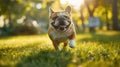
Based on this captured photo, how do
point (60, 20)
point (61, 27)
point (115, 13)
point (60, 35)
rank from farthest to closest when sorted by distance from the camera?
point (115, 13)
point (60, 35)
point (61, 27)
point (60, 20)

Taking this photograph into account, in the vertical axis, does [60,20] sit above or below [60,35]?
above

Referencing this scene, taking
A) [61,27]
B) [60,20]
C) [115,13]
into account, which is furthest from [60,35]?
[115,13]

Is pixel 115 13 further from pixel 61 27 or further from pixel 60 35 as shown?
pixel 61 27

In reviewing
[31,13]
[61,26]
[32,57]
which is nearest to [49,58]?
[32,57]

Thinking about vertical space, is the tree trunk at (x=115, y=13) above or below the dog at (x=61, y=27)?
below

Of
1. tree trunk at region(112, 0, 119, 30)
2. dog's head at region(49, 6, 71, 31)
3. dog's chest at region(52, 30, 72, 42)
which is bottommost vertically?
tree trunk at region(112, 0, 119, 30)

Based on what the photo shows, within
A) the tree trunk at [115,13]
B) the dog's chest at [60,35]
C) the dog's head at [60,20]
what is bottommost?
the tree trunk at [115,13]

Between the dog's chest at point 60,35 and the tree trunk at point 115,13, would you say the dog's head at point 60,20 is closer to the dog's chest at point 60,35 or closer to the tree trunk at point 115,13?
the dog's chest at point 60,35

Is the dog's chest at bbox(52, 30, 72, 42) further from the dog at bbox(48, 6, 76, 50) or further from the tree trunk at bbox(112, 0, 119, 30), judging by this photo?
the tree trunk at bbox(112, 0, 119, 30)

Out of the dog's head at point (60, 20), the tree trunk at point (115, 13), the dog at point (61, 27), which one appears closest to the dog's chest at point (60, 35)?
the dog at point (61, 27)

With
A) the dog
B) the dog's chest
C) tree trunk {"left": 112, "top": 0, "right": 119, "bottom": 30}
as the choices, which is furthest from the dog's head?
tree trunk {"left": 112, "top": 0, "right": 119, "bottom": 30}

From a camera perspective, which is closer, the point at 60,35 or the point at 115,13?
the point at 60,35

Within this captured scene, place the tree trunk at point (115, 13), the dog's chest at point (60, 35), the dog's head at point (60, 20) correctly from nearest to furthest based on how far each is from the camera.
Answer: the dog's head at point (60, 20), the dog's chest at point (60, 35), the tree trunk at point (115, 13)

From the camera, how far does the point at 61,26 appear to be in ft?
31.7
